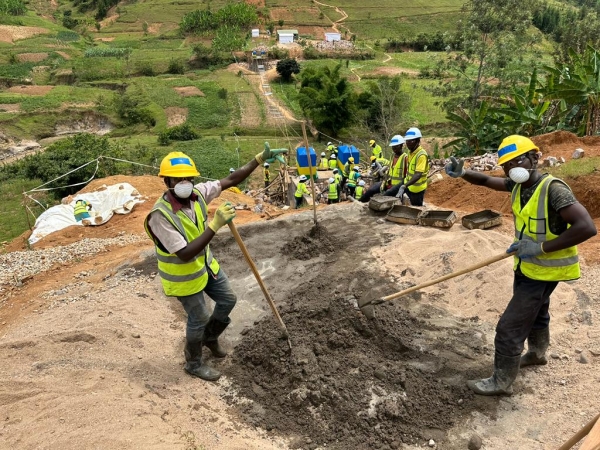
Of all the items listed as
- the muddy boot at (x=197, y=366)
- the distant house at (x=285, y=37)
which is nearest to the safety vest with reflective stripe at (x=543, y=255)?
the muddy boot at (x=197, y=366)

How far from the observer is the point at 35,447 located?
2.98 metres

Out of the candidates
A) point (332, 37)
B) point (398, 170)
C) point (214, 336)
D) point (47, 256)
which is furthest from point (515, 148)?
point (332, 37)

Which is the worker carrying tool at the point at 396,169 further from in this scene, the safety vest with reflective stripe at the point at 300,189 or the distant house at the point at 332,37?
the distant house at the point at 332,37

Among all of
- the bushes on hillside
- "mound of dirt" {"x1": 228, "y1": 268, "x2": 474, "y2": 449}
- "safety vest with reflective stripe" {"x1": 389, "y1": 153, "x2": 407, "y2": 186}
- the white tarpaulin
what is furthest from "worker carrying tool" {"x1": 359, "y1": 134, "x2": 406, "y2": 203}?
the bushes on hillside

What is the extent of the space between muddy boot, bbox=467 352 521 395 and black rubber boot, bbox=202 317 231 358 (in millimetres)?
2397

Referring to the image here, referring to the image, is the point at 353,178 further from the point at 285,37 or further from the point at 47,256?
the point at 285,37

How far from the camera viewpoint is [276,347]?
173 inches

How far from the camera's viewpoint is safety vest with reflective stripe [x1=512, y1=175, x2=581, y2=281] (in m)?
3.22

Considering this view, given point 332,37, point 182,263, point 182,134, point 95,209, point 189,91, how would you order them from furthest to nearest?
point 332,37 < point 189,91 < point 182,134 < point 95,209 < point 182,263

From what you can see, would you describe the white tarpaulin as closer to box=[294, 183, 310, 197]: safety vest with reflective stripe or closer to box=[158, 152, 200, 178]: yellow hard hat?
box=[294, 183, 310, 197]: safety vest with reflective stripe

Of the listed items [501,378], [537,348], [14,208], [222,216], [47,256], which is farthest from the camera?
[14,208]

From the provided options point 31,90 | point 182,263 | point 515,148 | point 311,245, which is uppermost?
point 515,148

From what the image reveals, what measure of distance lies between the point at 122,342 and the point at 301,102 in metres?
25.1

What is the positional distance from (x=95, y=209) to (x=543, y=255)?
10859 mm
